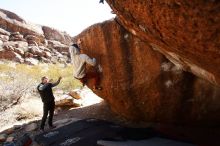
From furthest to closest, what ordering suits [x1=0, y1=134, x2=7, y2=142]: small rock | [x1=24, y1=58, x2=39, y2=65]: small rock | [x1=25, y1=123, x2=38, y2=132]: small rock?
[x1=24, y1=58, x2=39, y2=65]: small rock → [x1=25, y1=123, x2=38, y2=132]: small rock → [x1=0, y1=134, x2=7, y2=142]: small rock

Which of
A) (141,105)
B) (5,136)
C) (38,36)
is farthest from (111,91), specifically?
(38,36)

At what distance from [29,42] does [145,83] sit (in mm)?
29034

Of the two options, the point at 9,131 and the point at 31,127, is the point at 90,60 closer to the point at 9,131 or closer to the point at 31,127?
the point at 31,127

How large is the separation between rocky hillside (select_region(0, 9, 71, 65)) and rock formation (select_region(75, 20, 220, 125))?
23084 mm

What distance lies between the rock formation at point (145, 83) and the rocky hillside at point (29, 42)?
75.7 ft

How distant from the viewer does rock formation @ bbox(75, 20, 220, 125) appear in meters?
7.32

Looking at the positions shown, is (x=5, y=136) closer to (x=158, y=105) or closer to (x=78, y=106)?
(x=78, y=106)

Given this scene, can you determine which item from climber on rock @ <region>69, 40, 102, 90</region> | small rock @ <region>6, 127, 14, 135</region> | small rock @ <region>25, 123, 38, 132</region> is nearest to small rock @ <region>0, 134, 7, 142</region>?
small rock @ <region>6, 127, 14, 135</region>

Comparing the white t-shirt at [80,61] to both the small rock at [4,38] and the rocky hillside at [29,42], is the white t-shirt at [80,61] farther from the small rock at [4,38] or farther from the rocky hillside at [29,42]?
the small rock at [4,38]

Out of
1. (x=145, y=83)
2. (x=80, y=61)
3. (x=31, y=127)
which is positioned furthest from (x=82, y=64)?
(x=31, y=127)

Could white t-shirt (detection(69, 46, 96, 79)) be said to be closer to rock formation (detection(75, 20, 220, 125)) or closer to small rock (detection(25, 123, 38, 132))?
rock formation (detection(75, 20, 220, 125))

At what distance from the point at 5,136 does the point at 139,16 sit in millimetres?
6590

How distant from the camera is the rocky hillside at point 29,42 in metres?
30.6

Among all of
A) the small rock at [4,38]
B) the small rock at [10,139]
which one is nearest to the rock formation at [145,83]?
the small rock at [10,139]
